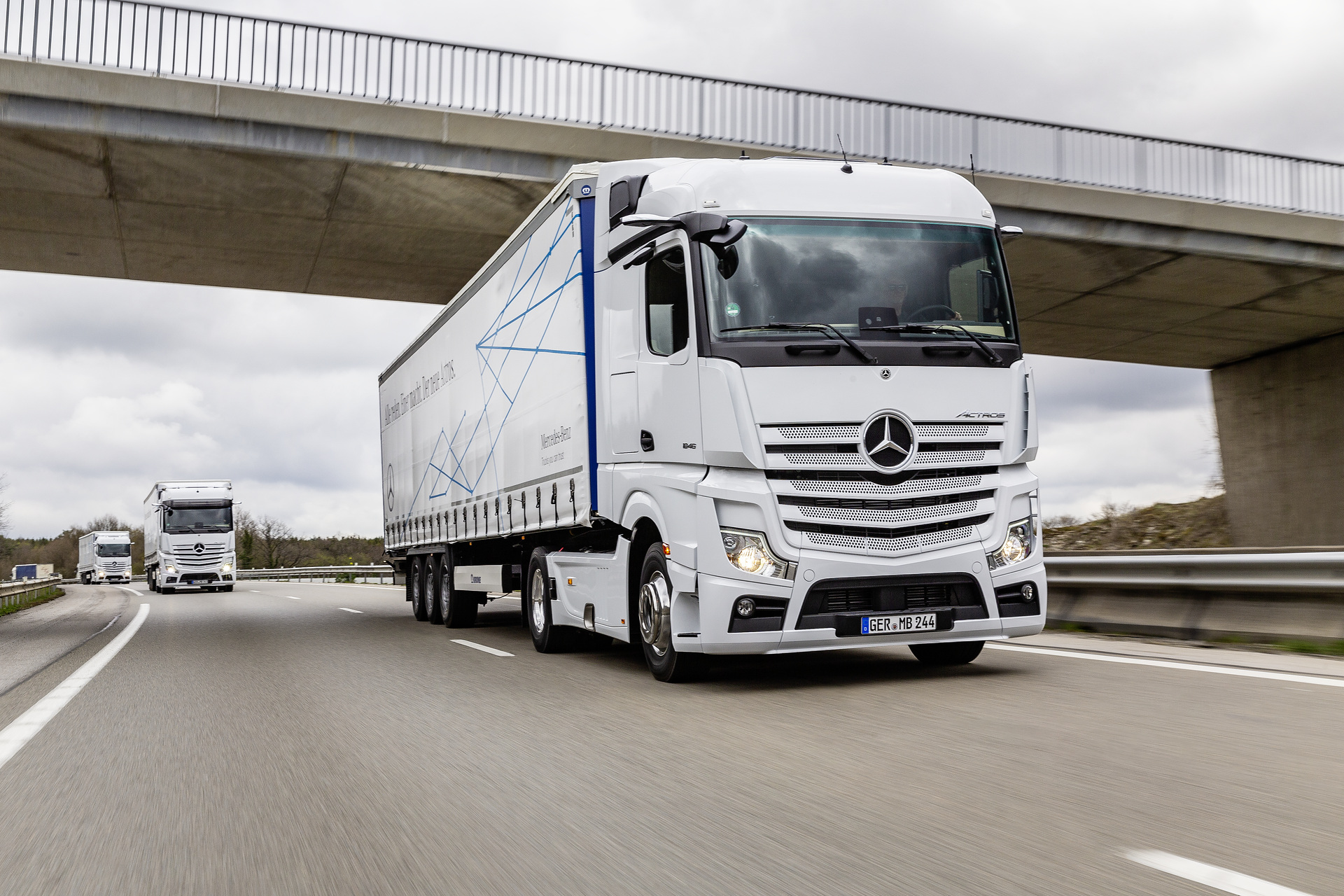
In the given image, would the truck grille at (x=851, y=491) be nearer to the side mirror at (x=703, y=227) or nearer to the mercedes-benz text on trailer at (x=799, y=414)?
the mercedes-benz text on trailer at (x=799, y=414)

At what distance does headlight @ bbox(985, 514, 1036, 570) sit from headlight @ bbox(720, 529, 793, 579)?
1.40 m

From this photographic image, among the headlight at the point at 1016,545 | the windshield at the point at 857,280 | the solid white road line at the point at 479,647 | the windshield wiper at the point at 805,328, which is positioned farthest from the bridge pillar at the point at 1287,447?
the windshield wiper at the point at 805,328

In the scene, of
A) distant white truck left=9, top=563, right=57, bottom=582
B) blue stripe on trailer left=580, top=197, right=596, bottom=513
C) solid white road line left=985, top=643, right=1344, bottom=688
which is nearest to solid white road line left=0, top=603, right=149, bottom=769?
blue stripe on trailer left=580, top=197, right=596, bottom=513

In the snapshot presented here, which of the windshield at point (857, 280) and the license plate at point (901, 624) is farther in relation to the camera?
the windshield at point (857, 280)

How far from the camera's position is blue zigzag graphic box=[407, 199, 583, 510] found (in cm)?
1009

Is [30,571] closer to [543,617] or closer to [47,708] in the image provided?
[543,617]

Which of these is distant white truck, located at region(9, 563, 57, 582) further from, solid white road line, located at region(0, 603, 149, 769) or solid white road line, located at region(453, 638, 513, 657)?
solid white road line, located at region(453, 638, 513, 657)

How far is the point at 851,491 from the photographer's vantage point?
7500 millimetres

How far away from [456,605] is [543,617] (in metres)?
4.59

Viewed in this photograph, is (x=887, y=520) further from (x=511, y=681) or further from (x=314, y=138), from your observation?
(x=314, y=138)

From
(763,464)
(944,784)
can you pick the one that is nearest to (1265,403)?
(763,464)

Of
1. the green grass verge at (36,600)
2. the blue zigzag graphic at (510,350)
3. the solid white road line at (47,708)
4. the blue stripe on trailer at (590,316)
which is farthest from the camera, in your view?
the green grass verge at (36,600)

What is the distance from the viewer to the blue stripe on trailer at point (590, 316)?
925cm

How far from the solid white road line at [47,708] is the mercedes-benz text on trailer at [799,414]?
3821 mm
